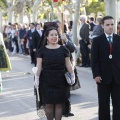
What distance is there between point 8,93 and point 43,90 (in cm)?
465

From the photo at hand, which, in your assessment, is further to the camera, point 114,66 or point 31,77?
point 31,77

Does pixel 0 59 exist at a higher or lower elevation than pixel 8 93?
higher

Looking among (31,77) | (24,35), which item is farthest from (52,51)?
(24,35)

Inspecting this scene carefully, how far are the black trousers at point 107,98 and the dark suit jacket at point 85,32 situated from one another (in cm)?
964

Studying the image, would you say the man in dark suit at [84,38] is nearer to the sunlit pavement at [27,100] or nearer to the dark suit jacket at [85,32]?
the dark suit jacket at [85,32]

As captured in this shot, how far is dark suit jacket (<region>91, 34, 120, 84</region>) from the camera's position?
676 centimetres

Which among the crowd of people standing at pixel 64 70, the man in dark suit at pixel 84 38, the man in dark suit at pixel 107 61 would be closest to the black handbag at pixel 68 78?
the crowd of people standing at pixel 64 70

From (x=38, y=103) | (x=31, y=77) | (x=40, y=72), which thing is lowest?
(x=31, y=77)

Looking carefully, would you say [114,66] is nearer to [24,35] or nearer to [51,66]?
[51,66]

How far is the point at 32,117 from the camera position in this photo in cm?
852

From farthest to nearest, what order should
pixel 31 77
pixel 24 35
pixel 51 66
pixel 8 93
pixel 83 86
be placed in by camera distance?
pixel 24 35
pixel 31 77
pixel 83 86
pixel 8 93
pixel 51 66

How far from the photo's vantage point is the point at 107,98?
6934 millimetres

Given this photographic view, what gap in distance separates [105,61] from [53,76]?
0.82m

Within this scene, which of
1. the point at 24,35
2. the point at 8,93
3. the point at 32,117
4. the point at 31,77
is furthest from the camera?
the point at 24,35
